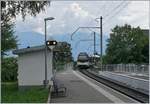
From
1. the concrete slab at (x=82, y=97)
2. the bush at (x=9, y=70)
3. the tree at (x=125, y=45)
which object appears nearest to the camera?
the concrete slab at (x=82, y=97)

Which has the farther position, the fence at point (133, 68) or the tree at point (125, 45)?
the tree at point (125, 45)

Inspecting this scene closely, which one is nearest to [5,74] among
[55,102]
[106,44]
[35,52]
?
[35,52]

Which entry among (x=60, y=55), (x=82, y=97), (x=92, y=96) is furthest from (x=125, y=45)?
(x=82, y=97)

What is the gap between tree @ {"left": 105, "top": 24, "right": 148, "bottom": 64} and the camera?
117806 millimetres

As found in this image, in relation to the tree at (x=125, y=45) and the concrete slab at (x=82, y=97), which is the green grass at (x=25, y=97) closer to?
the concrete slab at (x=82, y=97)

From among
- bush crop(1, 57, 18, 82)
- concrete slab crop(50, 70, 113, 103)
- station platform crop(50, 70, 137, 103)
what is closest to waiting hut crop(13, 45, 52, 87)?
station platform crop(50, 70, 137, 103)

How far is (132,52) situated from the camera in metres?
119

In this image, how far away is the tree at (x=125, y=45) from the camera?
4638 inches

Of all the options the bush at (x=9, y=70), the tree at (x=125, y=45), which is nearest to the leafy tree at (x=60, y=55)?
the bush at (x=9, y=70)

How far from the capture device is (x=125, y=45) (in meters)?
126

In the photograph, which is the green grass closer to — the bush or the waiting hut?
the waiting hut

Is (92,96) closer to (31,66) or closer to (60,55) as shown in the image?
(31,66)

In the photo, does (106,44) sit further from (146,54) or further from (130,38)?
(146,54)

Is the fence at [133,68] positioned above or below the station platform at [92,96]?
below
